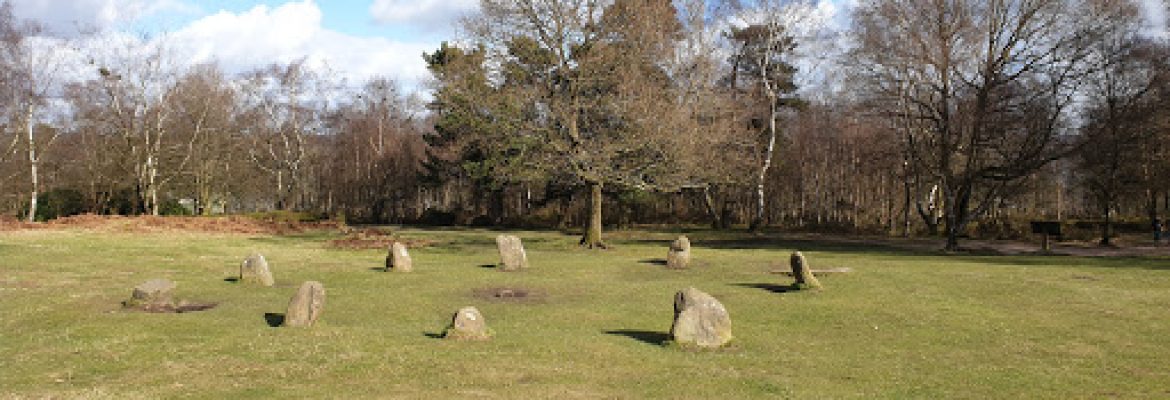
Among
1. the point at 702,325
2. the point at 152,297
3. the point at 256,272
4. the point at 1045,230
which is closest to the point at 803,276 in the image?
the point at 702,325

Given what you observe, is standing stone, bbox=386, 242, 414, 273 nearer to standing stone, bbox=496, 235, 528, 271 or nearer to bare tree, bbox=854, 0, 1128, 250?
standing stone, bbox=496, 235, 528, 271

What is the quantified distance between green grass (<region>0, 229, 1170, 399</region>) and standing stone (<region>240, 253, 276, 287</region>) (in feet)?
1.93

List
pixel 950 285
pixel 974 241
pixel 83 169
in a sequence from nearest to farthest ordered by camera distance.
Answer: pixel 950 285 → pixel 974 241 → pixel 83 169

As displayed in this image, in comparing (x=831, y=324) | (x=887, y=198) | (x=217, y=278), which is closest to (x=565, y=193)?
(x=887, y=198)

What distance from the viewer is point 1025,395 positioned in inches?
340

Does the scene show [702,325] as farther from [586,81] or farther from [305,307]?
[586,81]

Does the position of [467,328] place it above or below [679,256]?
below

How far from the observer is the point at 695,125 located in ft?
95.3

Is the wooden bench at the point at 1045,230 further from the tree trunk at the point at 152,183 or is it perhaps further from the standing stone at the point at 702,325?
the tree trunk at the point at 152,183

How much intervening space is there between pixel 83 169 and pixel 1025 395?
50.9 metres

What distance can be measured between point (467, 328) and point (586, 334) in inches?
79.6

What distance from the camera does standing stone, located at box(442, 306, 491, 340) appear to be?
1136cm

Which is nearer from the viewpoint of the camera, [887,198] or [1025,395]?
[1025,395]

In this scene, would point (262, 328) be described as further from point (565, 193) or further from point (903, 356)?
point (565, 193)
